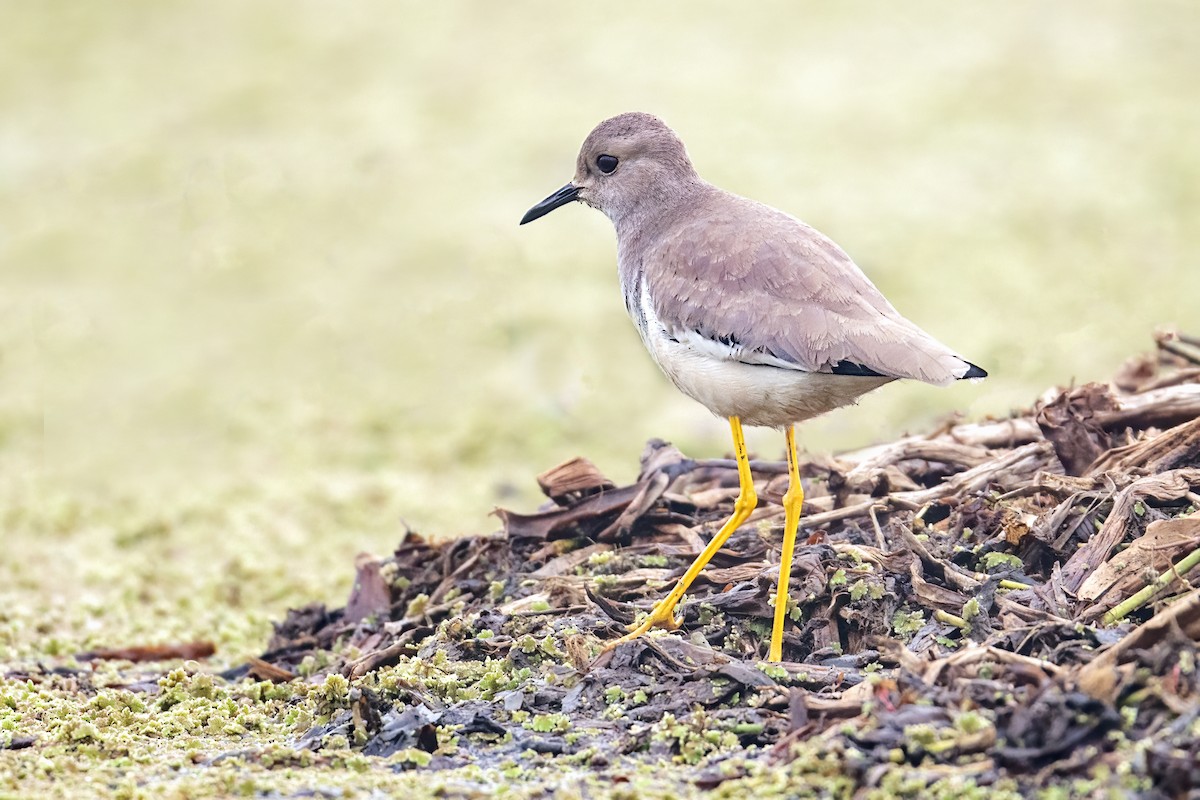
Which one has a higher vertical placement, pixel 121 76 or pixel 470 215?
pixel 121 76

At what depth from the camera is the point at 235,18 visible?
17.3 metres

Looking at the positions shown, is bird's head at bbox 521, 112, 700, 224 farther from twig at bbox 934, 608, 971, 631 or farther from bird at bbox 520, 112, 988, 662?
twig at bbox 934, 608, 971, 631

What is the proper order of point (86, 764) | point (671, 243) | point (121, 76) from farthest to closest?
1. point (121, 76)
2. point (671, 243)
3. point (86, 764)

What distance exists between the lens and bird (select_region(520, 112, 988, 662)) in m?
5.12

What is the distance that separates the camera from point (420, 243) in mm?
13430

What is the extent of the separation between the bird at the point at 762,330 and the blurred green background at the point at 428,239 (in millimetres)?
3091

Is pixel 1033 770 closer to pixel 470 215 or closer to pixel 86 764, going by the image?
pixel 86 764

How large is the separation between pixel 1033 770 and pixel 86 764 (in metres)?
3.13

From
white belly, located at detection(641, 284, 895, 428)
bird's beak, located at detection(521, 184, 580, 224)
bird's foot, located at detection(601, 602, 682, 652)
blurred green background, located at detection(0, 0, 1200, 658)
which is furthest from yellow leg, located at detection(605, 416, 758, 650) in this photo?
blurred green background, located at detection(0, 0, 1200, 658)

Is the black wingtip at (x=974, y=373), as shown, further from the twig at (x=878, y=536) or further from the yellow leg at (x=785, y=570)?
the twig at (x=878, y=536)

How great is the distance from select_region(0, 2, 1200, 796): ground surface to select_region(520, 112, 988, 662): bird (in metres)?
2.96

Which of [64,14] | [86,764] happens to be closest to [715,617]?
[86,764]

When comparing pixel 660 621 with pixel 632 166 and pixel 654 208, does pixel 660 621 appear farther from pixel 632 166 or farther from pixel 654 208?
pixel 632 166

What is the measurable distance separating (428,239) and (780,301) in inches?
336
